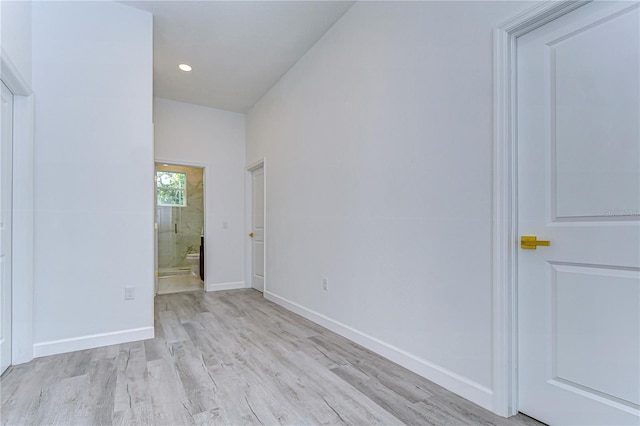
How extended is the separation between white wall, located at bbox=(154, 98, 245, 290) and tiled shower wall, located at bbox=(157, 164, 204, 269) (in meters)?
2.47

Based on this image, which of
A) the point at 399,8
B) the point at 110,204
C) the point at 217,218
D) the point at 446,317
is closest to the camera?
the point at 446,317

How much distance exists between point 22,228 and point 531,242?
3354 mm

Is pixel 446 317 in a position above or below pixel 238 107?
below

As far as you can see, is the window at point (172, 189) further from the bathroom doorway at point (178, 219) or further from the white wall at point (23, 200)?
the white wall at point (23, 200)

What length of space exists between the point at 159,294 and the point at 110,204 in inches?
93.5

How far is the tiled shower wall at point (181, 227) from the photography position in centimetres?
723

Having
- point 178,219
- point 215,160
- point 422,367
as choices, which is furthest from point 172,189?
point 422,367

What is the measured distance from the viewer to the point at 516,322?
1.67 metres

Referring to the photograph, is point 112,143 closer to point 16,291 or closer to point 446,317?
point 16,291

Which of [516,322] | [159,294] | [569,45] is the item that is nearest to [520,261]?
[516,322]

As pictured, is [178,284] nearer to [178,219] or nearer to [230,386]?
[178,219]

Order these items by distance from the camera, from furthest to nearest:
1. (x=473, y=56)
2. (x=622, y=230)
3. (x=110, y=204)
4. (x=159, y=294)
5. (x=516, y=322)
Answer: (x=159, y=294), (x=110, y=204), (x=473, y=56), (x=516, y=322), (x=622, y=230)

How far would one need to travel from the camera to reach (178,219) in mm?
7406

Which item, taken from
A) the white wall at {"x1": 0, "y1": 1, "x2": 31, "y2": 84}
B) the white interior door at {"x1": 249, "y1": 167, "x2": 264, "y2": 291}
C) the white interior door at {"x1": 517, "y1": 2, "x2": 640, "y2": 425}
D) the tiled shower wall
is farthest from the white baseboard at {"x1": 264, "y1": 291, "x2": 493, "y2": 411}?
the tiled shower wall
